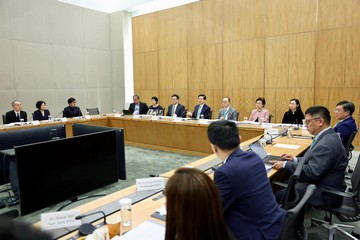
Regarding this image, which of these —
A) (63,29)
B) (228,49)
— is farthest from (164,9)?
(63,29)

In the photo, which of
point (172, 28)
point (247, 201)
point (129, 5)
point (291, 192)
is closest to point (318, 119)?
point (291, 192)

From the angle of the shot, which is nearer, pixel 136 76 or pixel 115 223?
pixel 115 223

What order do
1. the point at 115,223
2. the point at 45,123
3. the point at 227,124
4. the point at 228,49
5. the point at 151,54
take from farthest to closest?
the point at 151,54
the point at 228,49
the point at 45,123
the point at 227,124
the point at 115,223

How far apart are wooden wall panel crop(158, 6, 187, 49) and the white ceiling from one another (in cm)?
28

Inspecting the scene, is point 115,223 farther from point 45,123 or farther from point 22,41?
point 22,41

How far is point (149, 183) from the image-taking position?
202cm

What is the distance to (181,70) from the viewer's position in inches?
336

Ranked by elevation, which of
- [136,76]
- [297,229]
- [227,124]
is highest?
[136,76]

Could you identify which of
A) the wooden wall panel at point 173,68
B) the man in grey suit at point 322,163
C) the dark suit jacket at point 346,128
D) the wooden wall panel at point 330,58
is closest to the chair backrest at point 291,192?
the man in grey suit at point 322,163

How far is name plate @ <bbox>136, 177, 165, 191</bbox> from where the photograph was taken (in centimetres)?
200

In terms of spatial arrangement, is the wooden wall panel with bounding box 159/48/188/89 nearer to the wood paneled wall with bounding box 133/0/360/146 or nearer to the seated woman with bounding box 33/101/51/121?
the wood paneled wall with bounding box 133/0/360/146

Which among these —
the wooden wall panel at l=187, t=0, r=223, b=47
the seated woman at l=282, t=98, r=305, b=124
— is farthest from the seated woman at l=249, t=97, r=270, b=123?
the wooden wall panel at l=187, t=0, r=223, b=47

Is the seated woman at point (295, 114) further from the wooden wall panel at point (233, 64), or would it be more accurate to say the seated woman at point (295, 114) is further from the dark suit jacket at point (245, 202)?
the dark suit jacket at point (245, 202)

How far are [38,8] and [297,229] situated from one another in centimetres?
886
